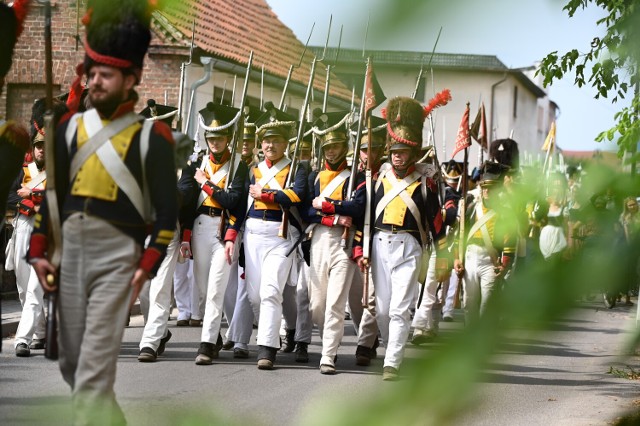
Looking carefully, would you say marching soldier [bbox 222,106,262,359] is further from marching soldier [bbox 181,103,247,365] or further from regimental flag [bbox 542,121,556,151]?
regimental flag [bbox 542,121,556,151]

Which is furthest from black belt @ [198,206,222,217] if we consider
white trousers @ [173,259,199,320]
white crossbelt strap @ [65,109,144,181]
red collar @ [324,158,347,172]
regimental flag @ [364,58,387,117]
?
regimental flag @ [364,58,387,117]

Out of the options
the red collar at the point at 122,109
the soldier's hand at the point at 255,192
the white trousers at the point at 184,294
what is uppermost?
the red collar at the point at 122,109

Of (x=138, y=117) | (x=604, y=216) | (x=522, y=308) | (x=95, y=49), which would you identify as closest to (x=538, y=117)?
(x=604, y=216)

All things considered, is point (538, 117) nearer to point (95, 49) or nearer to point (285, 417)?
point (285, 417)

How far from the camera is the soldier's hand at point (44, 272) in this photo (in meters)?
4.52

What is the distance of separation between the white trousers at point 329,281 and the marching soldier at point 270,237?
22cm

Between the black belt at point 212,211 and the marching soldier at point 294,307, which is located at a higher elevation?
the black belt at point 212,211

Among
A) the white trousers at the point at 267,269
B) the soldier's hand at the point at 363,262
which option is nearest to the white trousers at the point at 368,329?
the soldier's hand at the point at 363,262

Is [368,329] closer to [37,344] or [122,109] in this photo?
[37,344]

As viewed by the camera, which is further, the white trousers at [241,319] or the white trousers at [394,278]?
the white trousers at [241,319]

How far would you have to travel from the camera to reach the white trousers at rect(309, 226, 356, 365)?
889 cm

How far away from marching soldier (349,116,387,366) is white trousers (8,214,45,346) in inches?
101

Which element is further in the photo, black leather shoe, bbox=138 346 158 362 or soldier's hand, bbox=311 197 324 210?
soldier's hand, bbox=311 197 324 210

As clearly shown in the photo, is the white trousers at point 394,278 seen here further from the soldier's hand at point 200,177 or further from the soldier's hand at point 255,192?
the soldier's hand at point 200,177
